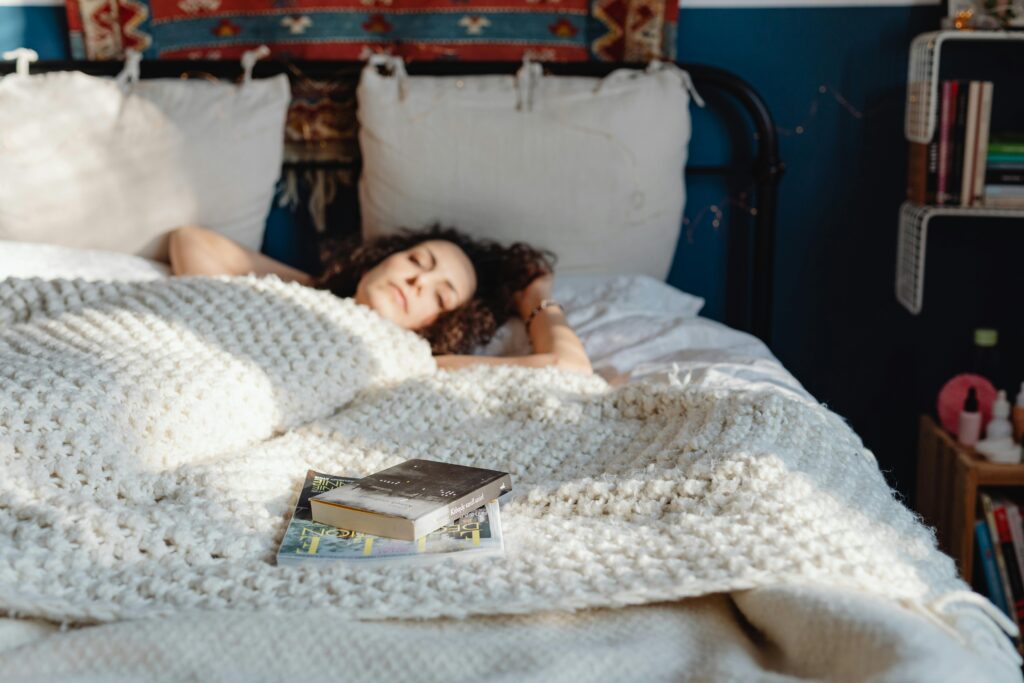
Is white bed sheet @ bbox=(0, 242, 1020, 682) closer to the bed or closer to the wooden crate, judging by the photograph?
the bed

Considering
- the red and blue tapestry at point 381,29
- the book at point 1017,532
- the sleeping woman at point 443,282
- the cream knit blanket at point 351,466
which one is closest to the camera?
the cream knit blanket at point 351,466

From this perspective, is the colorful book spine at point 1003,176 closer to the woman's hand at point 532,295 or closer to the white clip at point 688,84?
the white clip at point 688,84

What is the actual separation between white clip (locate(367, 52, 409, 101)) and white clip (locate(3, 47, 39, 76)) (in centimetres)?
68

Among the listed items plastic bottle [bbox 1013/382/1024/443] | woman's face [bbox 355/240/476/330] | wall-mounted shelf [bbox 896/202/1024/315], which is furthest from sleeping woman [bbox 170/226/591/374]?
plastic bottle [bbox 1013/382/1024/443]

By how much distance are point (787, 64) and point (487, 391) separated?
118 cm

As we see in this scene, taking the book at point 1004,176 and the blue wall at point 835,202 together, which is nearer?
the book at point 1004,176

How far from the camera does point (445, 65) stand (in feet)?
6.79

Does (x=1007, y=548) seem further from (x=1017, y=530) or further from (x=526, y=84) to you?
(x=526, y=84)

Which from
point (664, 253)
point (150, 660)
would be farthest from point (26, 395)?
point (664, 253)

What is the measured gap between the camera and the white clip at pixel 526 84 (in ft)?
6.53

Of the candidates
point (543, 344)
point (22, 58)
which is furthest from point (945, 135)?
point (22, 58)

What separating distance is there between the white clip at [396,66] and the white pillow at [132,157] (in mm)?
187

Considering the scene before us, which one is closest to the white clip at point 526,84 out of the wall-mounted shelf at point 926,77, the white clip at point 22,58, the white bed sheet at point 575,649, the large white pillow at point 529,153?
the large white pillow at point 529,153

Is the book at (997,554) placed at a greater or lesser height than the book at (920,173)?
lesser
